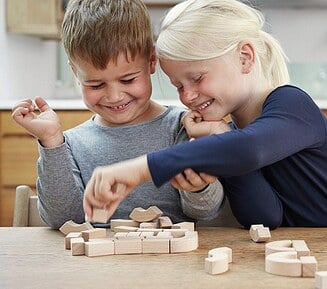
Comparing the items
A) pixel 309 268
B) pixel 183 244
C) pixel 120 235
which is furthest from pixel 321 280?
pixel 120 235

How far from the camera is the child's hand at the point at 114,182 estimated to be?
1291 millimetres

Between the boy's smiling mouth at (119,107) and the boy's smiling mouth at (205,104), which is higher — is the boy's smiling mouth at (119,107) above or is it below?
below

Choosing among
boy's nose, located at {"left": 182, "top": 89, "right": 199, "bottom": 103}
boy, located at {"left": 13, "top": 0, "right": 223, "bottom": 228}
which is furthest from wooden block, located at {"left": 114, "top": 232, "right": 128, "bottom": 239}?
boy's nose, located at {"left": 182, "top": 89, "right": 199, "bottom": 103}

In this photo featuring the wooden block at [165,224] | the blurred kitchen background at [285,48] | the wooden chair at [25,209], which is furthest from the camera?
the blurred kitchen background at [285,48]

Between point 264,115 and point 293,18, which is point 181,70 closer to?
point 264,115

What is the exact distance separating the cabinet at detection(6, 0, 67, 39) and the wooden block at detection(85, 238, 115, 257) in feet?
9.76

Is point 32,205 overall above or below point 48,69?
above

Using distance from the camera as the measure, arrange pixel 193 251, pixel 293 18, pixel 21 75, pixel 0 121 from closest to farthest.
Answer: pixel 193 251 < pixel 0 121 < pixel 21 75 < pixel 293 18

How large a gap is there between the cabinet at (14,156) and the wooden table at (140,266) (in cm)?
235

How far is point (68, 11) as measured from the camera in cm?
172

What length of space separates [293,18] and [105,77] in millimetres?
3207

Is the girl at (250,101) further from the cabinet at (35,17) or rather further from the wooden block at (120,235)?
the cabinet at (35,17)

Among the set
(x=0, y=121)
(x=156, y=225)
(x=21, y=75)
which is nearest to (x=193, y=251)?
(x=156, y=225)

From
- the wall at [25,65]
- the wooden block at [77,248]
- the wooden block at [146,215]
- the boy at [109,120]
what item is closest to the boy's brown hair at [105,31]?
the boy at [109,120]
